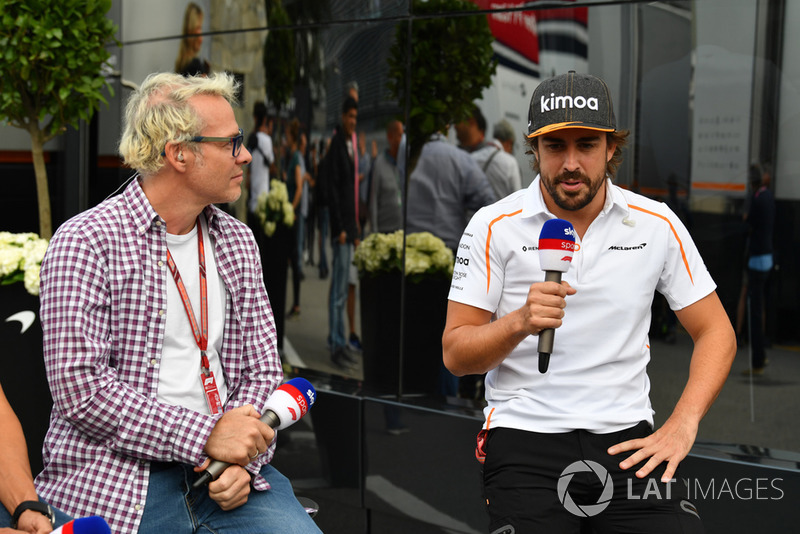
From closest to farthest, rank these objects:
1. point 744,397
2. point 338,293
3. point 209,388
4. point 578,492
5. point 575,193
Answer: point 578,492 < point 575,193 < point 209,388 < point 744,397 < point 338,293

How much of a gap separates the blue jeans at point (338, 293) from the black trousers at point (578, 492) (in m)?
2.42

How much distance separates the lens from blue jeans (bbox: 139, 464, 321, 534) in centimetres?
248

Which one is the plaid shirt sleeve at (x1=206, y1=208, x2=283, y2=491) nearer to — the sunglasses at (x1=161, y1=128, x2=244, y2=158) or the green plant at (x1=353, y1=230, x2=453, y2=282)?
the sunglasses at (x1=161, y1=128, x2=244, y2=158)

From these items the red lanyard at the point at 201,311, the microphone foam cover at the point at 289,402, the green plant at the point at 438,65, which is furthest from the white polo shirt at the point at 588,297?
the green plant at the point at 438,65

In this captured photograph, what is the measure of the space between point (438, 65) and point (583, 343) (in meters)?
2.18

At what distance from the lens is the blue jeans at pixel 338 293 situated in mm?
4773

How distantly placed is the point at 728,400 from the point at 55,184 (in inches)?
179

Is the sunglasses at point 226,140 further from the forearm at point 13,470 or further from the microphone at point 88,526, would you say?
the microphone at point 88,526

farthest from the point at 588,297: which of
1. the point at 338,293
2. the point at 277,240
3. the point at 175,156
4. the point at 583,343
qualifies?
the point at 277,240

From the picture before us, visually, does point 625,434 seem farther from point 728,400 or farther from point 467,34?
point 467,34

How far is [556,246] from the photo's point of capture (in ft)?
7.34

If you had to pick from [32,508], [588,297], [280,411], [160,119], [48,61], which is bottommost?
[32,508]

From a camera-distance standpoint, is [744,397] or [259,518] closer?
[259,518]

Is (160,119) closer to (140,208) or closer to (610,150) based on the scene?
(140,208)
